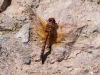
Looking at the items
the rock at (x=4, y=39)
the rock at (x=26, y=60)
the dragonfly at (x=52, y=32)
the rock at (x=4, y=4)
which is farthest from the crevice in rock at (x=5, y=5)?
the rock at (x=26, y=60)

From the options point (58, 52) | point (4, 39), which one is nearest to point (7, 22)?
point (4, 39)

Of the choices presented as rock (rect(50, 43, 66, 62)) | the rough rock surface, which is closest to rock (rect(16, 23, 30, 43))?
the rough rock surface

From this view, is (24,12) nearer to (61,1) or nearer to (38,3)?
(38,3)

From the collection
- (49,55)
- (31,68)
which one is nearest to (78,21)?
(49,55)

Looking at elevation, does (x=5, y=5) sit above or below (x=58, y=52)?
above

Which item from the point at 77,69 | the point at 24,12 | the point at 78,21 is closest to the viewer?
the point at 77,69

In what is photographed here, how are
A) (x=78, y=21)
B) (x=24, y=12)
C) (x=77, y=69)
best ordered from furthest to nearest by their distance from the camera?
(x=24, y=12), (x=78, y=21), (x=77, y=69)

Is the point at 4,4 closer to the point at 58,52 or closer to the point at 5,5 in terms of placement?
the point at 5,5
